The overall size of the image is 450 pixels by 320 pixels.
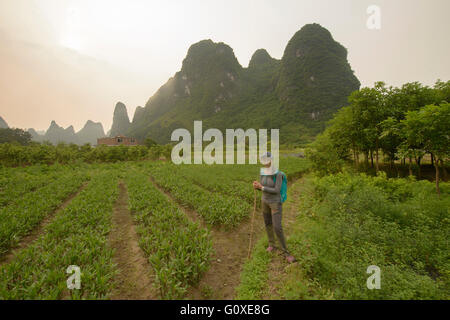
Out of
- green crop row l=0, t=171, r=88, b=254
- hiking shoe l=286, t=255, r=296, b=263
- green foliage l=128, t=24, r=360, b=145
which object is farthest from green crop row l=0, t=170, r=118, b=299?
green foliage l=128, t=24, r=360, b=145

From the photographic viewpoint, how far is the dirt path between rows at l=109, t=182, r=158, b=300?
3398 mm

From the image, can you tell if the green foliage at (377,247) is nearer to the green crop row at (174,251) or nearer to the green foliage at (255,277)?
the green foliage at (255,277)

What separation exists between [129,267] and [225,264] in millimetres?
2593

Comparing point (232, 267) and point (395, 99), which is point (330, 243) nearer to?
point (232, 267)

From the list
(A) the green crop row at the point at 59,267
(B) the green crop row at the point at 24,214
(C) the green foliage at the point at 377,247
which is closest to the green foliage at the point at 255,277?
(C) the green foliage at the point at 377,247

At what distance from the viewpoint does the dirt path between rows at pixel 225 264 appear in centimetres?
346

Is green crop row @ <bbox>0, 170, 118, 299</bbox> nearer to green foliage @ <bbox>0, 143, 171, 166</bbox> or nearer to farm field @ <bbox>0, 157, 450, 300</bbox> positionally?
farm field @ <bbox>0, 157, 450, 300</bbox>

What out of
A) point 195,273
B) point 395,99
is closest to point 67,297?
point 195,273

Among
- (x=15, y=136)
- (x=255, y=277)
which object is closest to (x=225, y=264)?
(x=255, y=277)

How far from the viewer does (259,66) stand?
14512 cm

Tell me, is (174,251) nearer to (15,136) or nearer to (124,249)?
(124,249)

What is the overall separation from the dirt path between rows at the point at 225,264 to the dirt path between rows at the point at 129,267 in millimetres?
1102

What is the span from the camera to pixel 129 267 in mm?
4152
